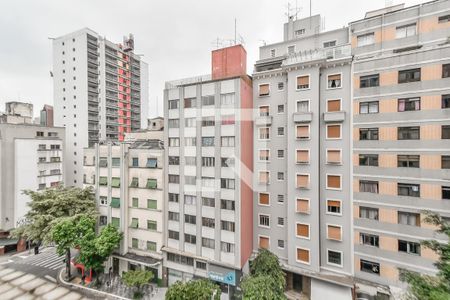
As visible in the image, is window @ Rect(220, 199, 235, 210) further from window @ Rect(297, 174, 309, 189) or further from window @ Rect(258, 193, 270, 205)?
window @ Rect(297, 174, 309, 189)

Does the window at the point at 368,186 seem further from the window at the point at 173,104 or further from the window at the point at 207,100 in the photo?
the window at the point at 173,104

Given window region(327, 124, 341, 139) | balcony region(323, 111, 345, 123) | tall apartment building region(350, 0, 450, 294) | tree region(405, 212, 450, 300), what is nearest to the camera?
tree region(405, 212, 450, 300)

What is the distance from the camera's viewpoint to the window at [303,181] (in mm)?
23500

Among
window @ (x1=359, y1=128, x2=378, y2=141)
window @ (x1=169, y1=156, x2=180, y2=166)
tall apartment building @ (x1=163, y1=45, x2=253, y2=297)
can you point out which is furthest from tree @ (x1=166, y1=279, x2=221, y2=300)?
window @ (x1=359, y1=128, x2=378, y2=141)

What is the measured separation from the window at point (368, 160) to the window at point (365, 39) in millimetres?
14124

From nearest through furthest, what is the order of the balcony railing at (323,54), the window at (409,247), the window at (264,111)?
the window at (409,247) < the balcony railing at (323,54) < the window at (264,111)

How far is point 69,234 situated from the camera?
27.0 meters

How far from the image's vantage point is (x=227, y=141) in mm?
24484

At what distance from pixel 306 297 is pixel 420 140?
20845 millimetres

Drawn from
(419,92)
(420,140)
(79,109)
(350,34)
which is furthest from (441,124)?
(79,109)

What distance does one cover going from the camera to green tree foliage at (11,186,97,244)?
28.5m

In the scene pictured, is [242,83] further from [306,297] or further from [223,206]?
[306,297]

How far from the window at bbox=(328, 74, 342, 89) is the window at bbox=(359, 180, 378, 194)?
11.0 meters

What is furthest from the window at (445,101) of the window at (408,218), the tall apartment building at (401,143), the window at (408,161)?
the window at (408,218)
